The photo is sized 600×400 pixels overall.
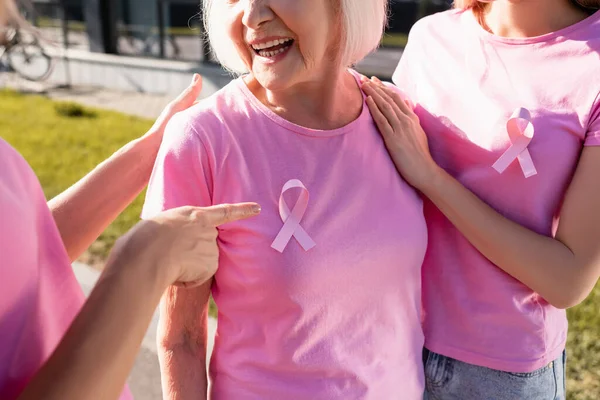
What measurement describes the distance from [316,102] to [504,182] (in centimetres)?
51

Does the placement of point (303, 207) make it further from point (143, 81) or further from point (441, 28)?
point (143, 81)

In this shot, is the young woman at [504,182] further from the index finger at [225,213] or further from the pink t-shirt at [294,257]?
the index finger at [225,213]

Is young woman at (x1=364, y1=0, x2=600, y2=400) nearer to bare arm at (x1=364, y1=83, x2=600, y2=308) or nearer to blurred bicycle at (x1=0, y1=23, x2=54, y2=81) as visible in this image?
bare arm at (x1=364, y1=83, x2=600, y2=308)

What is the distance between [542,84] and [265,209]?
737 mm

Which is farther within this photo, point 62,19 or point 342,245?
point 62,19

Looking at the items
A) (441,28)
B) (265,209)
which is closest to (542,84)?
(441,28)

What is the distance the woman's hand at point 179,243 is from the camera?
1067 millimetres

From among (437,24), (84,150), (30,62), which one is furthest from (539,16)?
(30,62)

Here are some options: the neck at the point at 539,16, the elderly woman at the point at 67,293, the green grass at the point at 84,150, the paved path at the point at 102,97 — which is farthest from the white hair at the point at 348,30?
the paved path at the point at 102,97

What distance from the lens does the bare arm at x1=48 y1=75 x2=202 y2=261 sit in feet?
5.44

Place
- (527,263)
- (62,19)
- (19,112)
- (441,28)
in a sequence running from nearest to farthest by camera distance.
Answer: (527,263) < (441,28) < (19,112) < (62,19)

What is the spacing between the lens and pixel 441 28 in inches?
76.9

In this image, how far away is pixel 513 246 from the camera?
1.62 m

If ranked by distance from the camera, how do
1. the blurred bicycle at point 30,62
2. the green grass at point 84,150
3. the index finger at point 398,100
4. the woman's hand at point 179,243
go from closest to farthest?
the woman's hand at point 179,243 < the index finger at point 398,100 < the green grass at point 84,150 < the blurred bicycle at point 30,62
